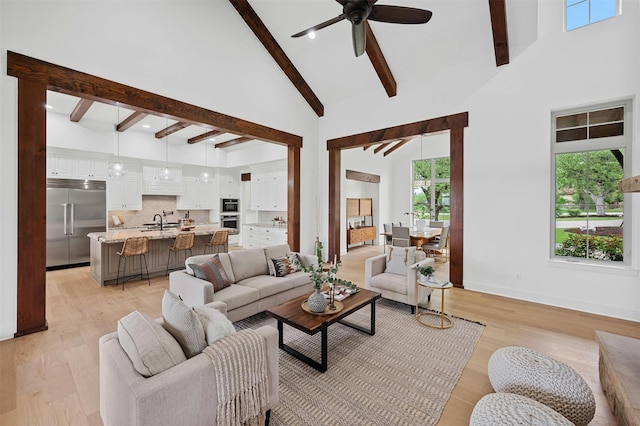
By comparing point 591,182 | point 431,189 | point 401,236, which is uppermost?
point 431,189

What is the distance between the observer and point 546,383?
65.4 inches

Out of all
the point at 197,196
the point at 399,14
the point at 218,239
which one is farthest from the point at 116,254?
the point at 399,14

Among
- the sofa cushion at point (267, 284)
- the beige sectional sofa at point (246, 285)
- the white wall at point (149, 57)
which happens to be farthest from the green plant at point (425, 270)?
the white wall at point (149, 57)

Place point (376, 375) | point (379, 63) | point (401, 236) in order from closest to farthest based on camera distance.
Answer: point (376, 375) < point (379, 63) < point (401, 236)

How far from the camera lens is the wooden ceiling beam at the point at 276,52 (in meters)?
4.95

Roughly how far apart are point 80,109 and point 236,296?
5.20m

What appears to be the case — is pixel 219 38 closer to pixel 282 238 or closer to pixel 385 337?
pixel 282 238

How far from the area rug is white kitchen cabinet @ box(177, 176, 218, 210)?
20.1ft

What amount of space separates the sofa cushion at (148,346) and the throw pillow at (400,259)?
303 cm

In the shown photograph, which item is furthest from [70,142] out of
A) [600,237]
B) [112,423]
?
[600,237]

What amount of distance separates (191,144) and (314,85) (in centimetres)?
437

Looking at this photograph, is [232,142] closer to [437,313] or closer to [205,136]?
[205,136]

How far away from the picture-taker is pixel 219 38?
4676mm

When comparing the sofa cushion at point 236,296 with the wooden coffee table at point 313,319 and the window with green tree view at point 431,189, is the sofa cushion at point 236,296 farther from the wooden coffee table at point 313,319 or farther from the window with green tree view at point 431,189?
the window with green tree view at point 431,189
